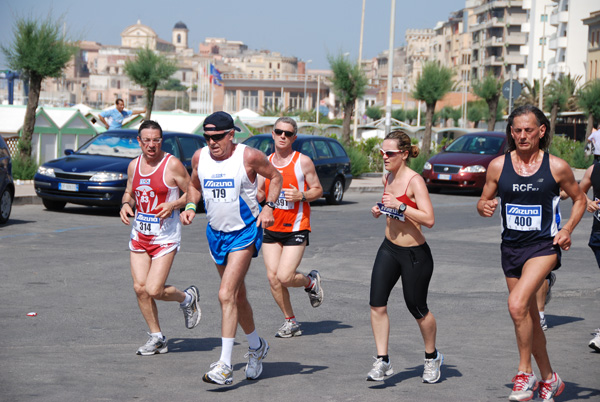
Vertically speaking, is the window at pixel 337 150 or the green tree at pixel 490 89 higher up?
the green tree at pixel 490 89

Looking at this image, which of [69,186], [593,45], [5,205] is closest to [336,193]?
[69,186]

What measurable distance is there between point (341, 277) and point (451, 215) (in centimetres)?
924

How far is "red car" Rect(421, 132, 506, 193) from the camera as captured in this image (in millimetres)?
26672

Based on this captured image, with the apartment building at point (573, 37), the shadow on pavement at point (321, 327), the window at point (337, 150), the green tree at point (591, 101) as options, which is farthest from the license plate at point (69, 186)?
the apartment building at point (573, 37)

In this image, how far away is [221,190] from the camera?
6.79 m

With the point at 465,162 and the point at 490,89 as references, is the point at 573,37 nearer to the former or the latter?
the point at 490,89

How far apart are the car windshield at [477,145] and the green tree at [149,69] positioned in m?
15.1

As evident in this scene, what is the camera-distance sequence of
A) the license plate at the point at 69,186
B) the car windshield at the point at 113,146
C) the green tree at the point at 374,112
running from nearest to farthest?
the license plate at the point at 69,186 → the car windshield at the point at 113,146 → the green tree at the point at 374,112

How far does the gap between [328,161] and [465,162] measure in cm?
550

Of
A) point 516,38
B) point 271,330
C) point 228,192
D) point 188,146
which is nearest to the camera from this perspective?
point 228,192

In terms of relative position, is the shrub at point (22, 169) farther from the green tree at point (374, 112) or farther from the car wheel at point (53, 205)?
the green tree at point (374, 112)

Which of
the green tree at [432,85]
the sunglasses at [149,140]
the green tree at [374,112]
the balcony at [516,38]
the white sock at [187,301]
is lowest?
the green tree at [374,112]

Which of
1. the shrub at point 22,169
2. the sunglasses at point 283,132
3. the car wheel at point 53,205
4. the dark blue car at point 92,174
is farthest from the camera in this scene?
the shrub at point 22,169

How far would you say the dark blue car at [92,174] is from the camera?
18250mm
